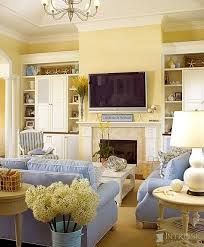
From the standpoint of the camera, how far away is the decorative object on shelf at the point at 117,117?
280 inches

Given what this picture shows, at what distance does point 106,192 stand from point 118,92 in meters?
3.96

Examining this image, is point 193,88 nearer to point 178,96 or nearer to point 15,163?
point 178,96

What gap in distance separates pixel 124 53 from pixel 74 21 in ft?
4.24

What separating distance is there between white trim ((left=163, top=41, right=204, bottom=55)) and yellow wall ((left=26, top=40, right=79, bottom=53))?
91.3 inches

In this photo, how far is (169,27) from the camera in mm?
7348

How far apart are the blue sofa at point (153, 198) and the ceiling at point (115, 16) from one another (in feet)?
12.1

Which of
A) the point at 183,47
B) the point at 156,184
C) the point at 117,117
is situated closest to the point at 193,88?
the point at 183,47

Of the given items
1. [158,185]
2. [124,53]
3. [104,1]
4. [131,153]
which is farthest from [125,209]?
[104,1]

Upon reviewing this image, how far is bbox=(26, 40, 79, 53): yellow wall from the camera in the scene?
8289 millimetres

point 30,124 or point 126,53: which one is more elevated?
point 126,53

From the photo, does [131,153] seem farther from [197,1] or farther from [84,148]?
[197,1]

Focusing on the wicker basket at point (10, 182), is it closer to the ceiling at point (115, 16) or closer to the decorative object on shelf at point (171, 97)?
the ceiling at point (115, 16)

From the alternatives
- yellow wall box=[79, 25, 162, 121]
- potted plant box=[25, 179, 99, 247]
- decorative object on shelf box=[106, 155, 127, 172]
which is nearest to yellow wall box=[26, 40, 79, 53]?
yellow wall box=[79, 25, 162, 121]

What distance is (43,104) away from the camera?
8.08 metres
